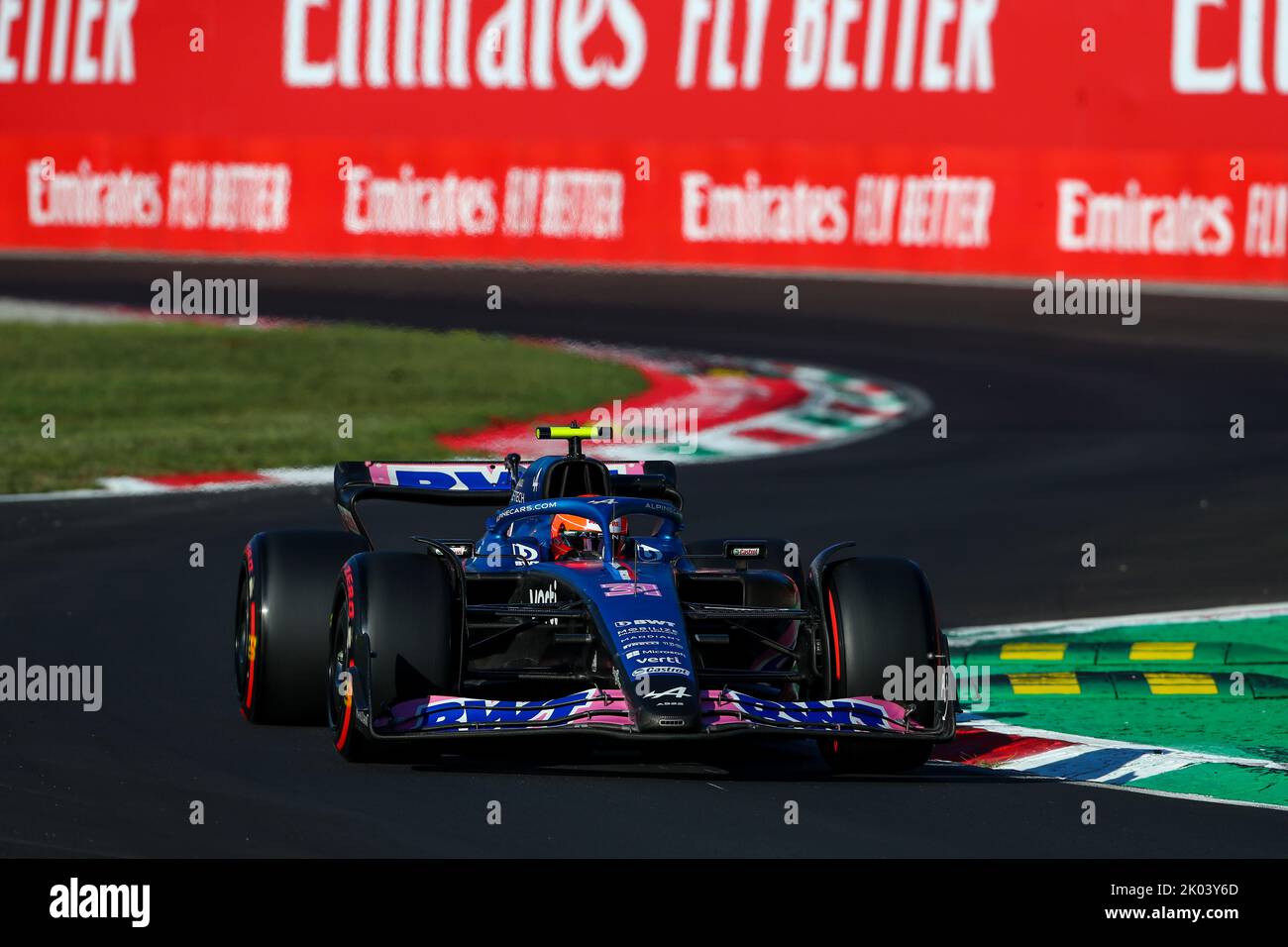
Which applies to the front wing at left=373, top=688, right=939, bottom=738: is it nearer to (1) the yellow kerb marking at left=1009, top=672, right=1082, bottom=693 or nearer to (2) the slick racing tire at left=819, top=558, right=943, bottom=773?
(2) the slick racing tire at left=819, top=558, right=943, bottom=773

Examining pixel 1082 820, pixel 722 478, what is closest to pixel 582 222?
pixel 722 478

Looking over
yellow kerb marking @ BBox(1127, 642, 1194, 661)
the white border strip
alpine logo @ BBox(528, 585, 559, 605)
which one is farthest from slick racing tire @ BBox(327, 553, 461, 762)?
yellow kerb marking @ BBox(1127, 642, 1194, 661)

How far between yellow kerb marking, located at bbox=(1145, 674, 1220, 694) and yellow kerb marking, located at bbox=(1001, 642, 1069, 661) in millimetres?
537

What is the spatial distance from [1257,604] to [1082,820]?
488 centimetres

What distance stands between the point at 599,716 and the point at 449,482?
2799mm

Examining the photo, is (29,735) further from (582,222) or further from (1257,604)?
(582,222)

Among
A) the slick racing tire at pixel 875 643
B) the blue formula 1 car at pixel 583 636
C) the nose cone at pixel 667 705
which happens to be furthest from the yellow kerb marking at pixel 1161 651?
the nose cone at pixel 667 705

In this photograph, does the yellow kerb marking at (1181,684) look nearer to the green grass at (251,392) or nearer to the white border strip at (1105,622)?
the white border strip at (1105,622)

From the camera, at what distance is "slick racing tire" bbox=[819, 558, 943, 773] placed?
8477 mm

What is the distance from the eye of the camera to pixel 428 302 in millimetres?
29078

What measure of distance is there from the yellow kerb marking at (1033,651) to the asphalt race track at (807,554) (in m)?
0.65

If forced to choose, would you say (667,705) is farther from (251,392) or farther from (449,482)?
(251,392)
